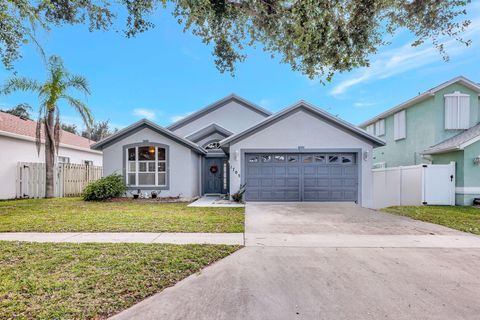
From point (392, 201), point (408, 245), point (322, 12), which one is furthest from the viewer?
point (392, 201)

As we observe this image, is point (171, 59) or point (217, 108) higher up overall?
point (171, 59)

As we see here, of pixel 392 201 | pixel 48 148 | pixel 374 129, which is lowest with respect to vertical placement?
pixel 392 201

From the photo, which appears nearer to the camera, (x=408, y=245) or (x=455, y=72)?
(x=408, y=245)

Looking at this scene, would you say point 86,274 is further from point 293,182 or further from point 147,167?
point 147,167

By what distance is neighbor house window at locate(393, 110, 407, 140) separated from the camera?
54.2 feet

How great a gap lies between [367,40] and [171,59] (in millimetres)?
15210

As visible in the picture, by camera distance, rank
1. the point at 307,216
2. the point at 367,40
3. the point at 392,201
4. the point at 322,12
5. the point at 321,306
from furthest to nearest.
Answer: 1. the point at 392,201
2. the point at 307,216
3. the point at 367,40
4. the point at 322,12
5. the point at 321,306

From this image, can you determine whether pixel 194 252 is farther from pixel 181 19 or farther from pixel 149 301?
pixel 181 19

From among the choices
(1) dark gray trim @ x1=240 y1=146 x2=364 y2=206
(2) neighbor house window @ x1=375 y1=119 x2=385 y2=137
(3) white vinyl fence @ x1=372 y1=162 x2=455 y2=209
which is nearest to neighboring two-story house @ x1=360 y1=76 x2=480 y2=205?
(3) white vinyl fence @ x1=372 y1=162 x2=455 y2=209

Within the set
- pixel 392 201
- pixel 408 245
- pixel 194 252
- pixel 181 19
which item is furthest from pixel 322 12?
pixel 392 201

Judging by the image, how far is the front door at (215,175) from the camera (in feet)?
53.4

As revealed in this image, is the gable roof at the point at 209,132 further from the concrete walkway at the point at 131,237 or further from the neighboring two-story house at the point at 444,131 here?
the neighboring two-story house at the point at 444,131

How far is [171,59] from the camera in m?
19.0

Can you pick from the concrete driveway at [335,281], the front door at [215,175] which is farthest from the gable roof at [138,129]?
the concrete driveway at [335,281]
